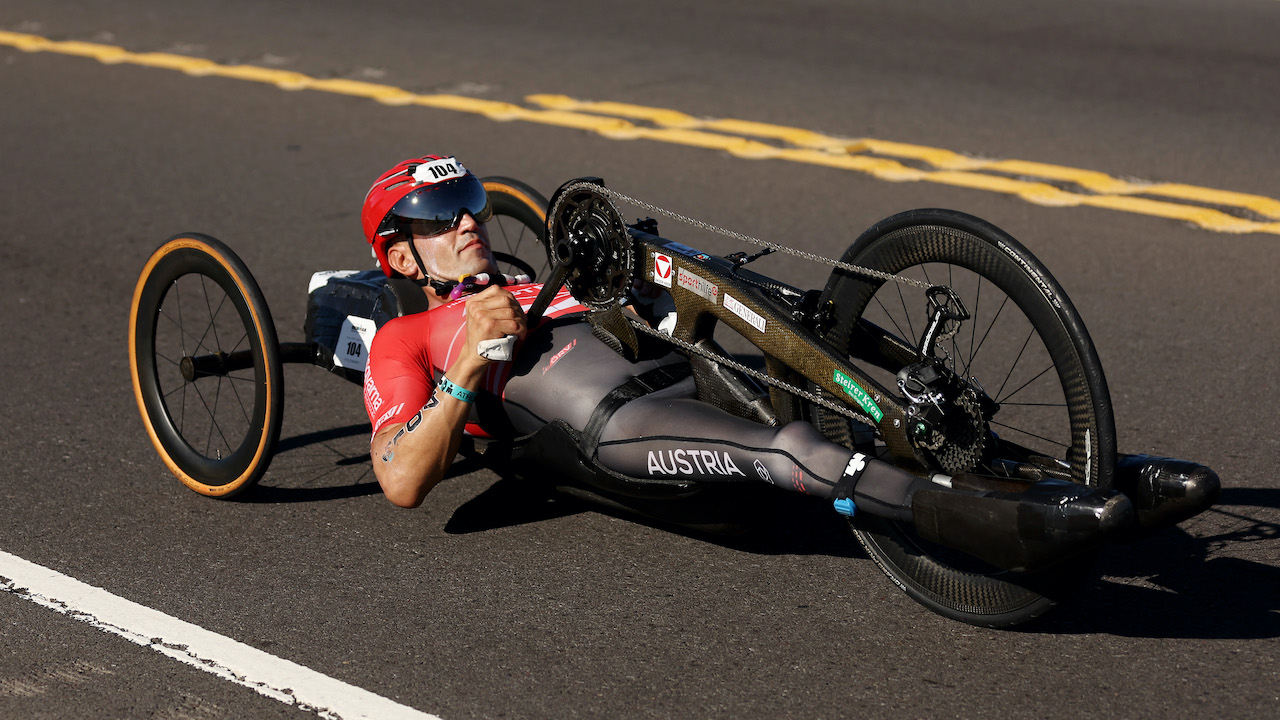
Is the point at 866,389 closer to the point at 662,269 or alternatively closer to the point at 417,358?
the point at 662,269

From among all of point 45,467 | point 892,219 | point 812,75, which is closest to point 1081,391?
point 892,219

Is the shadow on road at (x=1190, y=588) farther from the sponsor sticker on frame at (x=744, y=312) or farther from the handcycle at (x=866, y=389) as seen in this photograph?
the sponsor sticker on frame at (x=744, y=312)

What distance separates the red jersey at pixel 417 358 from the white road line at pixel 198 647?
882 millimetres

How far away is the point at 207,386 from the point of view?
611 centimetres

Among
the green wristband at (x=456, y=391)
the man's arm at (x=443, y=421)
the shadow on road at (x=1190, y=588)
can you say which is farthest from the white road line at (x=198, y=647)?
the shadow on road at (x=1190, y=588)

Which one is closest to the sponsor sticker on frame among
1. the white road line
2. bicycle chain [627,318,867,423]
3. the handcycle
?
the handcycle

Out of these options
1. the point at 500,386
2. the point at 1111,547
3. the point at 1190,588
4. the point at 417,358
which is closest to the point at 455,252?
the point at 417,358

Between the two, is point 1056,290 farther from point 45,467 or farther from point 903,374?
point 45,467

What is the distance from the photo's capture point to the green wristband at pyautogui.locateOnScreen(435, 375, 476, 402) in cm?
439

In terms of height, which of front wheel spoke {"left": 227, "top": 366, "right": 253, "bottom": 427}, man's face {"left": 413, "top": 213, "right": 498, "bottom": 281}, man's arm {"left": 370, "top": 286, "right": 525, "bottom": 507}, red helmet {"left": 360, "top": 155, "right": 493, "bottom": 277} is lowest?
front wheel spoke {"left": 227, "top": 366, "right": 253, "bottom": 427}

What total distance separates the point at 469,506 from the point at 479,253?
859 mm

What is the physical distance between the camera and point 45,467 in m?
5.35

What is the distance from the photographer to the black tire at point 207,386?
4898 millimetres

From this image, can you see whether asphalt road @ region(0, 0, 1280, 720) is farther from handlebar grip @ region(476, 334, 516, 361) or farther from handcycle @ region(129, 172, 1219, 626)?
handlebar grip @ region(476, 334, 516, 361)
